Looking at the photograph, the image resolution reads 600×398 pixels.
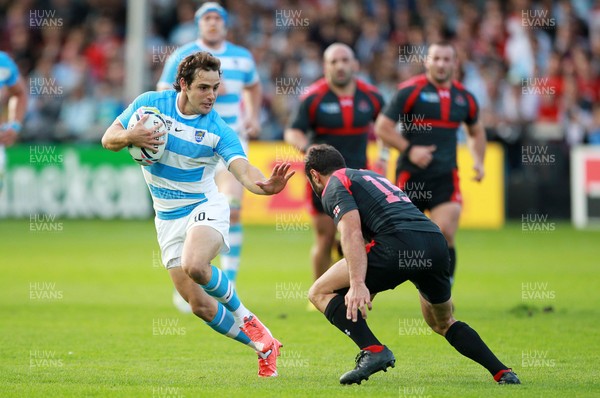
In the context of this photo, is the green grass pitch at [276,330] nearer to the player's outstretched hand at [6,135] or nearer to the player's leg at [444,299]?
the player's leg at [444,299]

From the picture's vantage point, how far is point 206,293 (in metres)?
7.93

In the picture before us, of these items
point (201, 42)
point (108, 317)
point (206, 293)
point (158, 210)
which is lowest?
point (108, 317)

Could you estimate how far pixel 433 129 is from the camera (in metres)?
11.2

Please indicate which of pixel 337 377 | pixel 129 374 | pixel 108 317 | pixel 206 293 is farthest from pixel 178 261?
pixel 108 317

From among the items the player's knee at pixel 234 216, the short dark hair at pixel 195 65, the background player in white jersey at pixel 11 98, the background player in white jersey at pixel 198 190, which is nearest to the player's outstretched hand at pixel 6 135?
the background player in white jersey at pixel 11 98

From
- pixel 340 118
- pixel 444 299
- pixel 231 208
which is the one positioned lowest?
pixel 444 299

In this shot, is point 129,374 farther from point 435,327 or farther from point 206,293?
point 435,327

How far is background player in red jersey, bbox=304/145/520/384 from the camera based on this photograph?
6.98m

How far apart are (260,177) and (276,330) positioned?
2.71 meters

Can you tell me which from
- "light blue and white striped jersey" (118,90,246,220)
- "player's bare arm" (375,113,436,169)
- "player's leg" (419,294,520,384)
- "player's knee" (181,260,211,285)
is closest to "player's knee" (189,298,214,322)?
"player's knee" (181,260,211,285)

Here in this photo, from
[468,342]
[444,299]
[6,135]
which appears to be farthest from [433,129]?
[6,135]

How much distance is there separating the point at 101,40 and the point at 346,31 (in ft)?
19.5

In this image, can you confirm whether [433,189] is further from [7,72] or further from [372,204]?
[7,72]

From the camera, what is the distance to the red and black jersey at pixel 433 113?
11.1 metres
